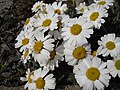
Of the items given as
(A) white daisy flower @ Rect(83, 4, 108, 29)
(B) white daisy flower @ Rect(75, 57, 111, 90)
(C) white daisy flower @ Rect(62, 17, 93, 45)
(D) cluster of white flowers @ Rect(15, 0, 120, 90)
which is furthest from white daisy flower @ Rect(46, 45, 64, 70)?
(A) white daisy flower @ Rect(83, 4, 108, 29)

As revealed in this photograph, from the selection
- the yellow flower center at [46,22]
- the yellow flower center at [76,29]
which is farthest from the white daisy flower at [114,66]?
the yellow flower center at [46,22]

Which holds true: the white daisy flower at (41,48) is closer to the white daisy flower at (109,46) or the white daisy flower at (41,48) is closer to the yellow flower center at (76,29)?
the yellow flower center at (76,29)

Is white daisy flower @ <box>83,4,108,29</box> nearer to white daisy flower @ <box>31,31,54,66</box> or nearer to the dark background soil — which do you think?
the dark background soil

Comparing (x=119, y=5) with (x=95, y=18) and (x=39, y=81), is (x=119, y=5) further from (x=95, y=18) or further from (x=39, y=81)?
(x=39, y=81)

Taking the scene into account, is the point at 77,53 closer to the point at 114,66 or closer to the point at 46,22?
the point at 114,66

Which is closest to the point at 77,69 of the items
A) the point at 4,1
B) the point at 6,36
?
the point at 6,36
